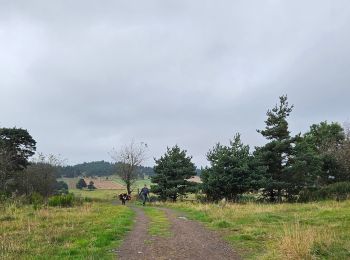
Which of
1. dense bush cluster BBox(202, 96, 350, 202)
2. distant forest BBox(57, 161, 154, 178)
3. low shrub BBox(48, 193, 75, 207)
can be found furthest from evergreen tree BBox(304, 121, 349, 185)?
distant forest BBox(57, 161, 154, 178)

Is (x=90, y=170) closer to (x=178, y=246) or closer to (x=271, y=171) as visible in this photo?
(x=271, y=171)

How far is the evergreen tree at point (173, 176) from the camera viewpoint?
50938 millimetres

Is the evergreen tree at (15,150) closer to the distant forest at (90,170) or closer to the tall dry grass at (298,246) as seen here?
the tall dry grass at (298,246)

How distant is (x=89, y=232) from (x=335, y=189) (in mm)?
28423

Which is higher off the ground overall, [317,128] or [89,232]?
[317,128]

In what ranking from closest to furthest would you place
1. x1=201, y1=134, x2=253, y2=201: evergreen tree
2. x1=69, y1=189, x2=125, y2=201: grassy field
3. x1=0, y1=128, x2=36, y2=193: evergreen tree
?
1. x1=201, y1=134, x2=253, y2=201: evergreen tree
2. x1=0, y1=128, x2=36, y2=193: evergreen tree
3. x1=69, y1=189, x2=125, y2=201: grassy field

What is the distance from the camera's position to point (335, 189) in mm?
38000

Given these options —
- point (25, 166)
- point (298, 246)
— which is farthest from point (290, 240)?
point (25, 166)

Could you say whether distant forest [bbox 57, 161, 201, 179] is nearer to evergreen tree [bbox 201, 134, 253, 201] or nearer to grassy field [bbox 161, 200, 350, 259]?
evergreen tree [bbox 201, 134, 253, 201]

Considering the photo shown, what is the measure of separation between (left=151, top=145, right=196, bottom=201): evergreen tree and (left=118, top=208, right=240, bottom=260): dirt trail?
3390cm

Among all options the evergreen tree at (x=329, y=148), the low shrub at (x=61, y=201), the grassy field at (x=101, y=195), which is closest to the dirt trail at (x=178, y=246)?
the low shrub at (x=61, y=201)

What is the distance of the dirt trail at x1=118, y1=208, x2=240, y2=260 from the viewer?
11336 millimetres

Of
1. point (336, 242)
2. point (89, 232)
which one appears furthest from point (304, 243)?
point (89, 232)

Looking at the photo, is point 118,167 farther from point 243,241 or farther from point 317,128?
point 243,241
